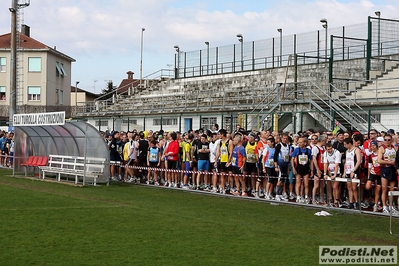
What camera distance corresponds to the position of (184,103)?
38.5 m

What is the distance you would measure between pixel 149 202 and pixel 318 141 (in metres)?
4.85

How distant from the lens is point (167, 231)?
11.7 metres

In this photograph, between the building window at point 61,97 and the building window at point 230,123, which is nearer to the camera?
the building window at point 230,123

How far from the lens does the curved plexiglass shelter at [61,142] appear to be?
22.4 metres

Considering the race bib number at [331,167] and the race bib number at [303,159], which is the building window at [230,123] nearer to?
the race bib number at [303,159]

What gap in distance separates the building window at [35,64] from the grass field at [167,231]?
52.1m

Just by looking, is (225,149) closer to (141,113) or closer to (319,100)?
(319,100)

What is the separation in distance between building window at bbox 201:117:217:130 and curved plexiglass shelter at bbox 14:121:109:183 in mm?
9879

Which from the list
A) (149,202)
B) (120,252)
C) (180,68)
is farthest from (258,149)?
(180,68)

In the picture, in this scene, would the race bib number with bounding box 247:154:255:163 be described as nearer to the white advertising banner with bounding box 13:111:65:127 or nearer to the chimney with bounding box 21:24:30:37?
the white advertising banner with bounding box 13:111:65:127

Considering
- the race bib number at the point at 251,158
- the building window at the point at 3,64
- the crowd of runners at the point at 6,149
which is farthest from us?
the building window at the point at 3,64

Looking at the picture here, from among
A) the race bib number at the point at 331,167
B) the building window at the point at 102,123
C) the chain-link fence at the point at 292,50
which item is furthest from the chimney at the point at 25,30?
the race bib number at the point at 331,167

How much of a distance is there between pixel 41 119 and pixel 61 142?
2394 mm

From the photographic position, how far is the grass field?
30.7ft
